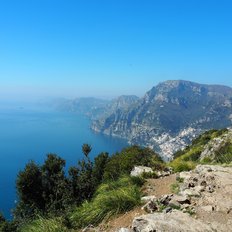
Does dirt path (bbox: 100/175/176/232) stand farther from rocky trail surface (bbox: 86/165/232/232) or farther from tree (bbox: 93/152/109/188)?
tree (bbox: 93/152/109/188)

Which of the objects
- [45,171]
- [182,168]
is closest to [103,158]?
[45,171]

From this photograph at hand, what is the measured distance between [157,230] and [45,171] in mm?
22581

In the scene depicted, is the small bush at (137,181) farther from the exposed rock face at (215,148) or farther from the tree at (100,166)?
the exposed rock face at (215,148)

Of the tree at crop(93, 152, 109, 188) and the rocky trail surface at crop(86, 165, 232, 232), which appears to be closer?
the rocky trail surface at crop(86, 165, 232, 232)

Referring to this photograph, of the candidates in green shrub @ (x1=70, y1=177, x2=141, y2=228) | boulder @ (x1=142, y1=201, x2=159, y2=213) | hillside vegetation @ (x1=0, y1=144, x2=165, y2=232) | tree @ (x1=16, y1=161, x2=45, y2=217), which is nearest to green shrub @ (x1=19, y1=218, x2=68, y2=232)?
hillside vegetation @ (x1=0, y1=144, x2=165, y2=232)

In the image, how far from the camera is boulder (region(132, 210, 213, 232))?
7.53m

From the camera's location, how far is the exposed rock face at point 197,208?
7.76 meters

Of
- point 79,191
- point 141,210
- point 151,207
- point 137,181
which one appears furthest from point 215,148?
point 151,207

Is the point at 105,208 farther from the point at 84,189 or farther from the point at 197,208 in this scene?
the point at 84,189

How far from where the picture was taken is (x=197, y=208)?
9.07 metres

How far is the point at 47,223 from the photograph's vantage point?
9.49 metres

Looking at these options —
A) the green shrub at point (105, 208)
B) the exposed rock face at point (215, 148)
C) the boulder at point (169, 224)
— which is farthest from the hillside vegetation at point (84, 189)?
the boulder at point (169, 224)

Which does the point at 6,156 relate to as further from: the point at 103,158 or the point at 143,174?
the point at 143,174

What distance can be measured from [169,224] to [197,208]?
1.75 meters
